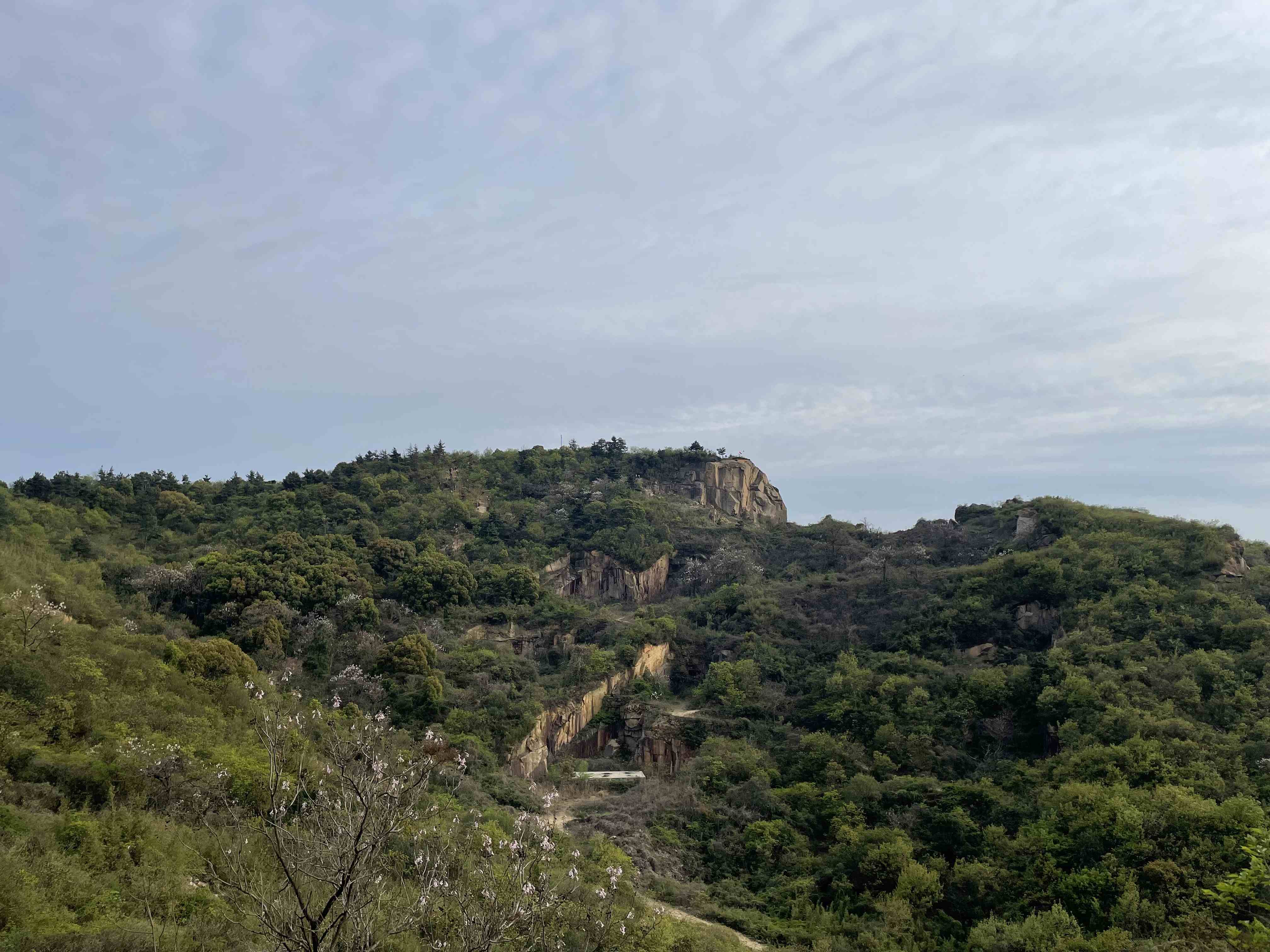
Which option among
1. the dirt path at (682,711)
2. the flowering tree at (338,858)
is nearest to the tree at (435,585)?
the dirt path at (682,711)

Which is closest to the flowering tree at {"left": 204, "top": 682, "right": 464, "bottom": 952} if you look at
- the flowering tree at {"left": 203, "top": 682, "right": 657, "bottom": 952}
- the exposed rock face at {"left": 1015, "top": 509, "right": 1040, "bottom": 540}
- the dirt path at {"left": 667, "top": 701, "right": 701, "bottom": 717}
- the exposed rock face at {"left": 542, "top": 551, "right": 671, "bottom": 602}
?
the flowering tree at {"left": 203, "top": 682, "right": 657, "bottom": 952}

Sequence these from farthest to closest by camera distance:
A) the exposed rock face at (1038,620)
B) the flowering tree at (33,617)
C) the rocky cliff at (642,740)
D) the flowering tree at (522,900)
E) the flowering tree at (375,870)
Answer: the exposed rock face at (1038,620) → the rocky cliff at (642,740) → the flowering tree at (33,617) → the flowering tree at (522,900) → the flowering tree at (375,870)

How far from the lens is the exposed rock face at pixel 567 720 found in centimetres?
2942

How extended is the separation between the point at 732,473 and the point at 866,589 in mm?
21891

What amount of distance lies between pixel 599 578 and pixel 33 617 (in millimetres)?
30915

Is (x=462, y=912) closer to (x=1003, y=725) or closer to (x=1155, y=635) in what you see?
(x=1003, y=725)

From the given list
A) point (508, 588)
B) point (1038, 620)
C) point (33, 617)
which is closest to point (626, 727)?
point (508, 588)

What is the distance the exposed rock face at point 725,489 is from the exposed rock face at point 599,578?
1164 cm

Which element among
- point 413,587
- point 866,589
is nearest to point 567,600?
point 413,587

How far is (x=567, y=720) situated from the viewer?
3262cm

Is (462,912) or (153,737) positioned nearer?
(462,912)

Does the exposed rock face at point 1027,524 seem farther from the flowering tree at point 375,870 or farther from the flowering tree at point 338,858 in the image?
the flowering tree at point 338,858

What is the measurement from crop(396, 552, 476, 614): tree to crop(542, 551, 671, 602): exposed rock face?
327 inches

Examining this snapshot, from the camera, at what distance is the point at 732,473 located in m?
62.5
